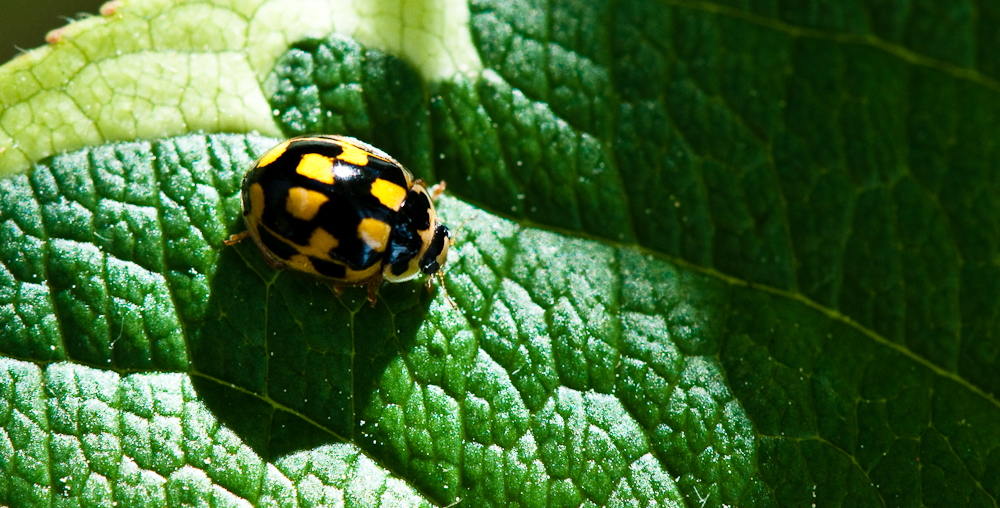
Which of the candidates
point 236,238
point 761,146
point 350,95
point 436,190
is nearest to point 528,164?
point 436,190

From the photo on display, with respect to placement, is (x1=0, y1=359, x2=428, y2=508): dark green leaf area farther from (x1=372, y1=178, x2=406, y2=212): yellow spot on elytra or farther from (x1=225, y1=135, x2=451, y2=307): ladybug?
(x1=372, y1=178, x2=406, y2=212): yellow spot on elytra

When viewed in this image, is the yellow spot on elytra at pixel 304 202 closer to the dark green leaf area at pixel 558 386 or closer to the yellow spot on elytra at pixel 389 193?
the yellow spot on elytra at pixel 389 193

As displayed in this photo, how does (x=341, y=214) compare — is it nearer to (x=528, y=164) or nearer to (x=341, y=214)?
(x=341, y=214)

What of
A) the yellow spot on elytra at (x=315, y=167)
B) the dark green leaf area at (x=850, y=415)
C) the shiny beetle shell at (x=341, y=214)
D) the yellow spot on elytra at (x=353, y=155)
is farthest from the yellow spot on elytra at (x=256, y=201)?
the dark green leaf area at (x=850, y=415)

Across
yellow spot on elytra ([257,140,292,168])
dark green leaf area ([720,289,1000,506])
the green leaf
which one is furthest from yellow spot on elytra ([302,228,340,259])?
dark green leaf area ([720,289,1000,506])

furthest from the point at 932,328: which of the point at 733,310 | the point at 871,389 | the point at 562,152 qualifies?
the point at 562,152
